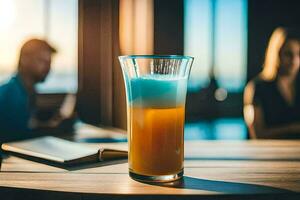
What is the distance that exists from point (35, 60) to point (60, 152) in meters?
1.81

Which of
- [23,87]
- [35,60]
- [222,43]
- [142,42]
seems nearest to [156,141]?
[23,87]

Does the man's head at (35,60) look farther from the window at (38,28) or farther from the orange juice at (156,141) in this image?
the orange juice at (156,141)

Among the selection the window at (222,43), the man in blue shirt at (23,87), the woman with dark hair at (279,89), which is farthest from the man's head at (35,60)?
the window at (222,43)

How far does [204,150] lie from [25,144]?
0.49 m

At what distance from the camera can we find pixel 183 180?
0.78 metres

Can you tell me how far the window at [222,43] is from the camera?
284 inches

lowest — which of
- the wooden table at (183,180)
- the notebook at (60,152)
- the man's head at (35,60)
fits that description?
the wooden table at (183,180)

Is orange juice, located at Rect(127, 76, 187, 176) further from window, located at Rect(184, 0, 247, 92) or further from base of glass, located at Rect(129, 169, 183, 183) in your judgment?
window, located at Rect(184, 0, 247, 92)

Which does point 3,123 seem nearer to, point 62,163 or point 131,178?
point 62,163

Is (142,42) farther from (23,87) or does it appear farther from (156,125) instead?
(156,125)

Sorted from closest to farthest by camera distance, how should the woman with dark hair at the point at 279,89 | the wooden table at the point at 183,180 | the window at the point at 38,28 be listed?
the wooden table at the point at 183,180 → the woman with dark hair at the point at 279,89 → the window at the point at 38,28

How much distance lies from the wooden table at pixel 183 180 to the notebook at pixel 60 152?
3 cm

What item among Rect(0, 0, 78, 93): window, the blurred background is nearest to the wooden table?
the blurred background

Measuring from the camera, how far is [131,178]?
79cm
